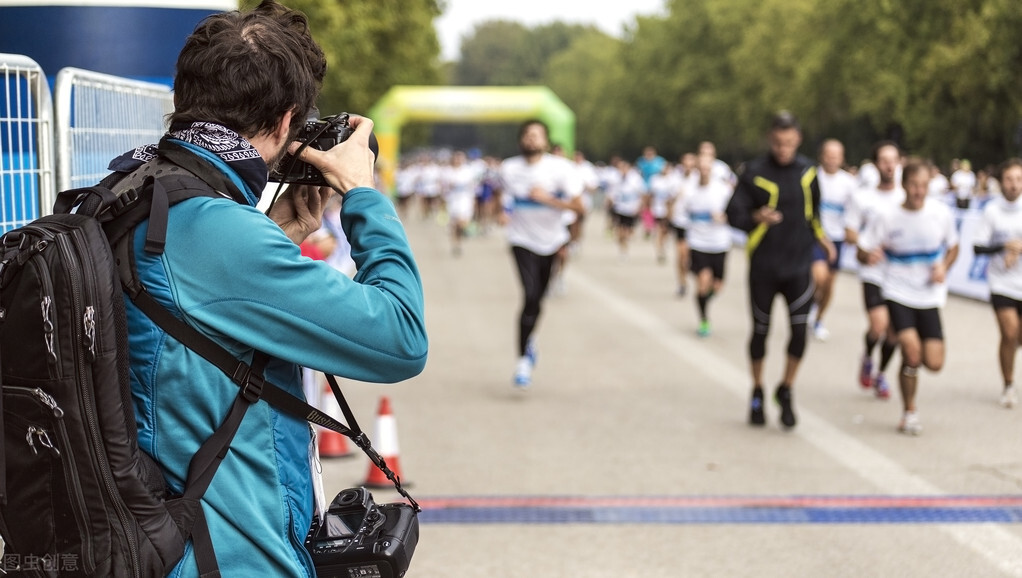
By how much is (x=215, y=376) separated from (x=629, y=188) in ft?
77.6

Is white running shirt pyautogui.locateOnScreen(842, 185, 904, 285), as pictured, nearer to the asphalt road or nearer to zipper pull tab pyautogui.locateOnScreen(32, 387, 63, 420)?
the asphalt road

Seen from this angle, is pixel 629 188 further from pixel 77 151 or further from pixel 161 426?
pixel 161 426

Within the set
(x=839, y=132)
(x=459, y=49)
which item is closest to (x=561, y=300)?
(x=839, y=132)

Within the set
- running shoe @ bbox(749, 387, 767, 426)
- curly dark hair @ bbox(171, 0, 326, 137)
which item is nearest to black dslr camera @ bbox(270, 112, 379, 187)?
curly dark hair @ bbox(171, 0, 326, 137)

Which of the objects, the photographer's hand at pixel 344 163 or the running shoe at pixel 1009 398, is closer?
the photographer's hand at pixel 344 163

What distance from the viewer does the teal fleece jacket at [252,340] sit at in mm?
1973

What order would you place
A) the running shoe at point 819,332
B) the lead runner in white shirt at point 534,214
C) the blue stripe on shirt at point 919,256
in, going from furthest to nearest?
1. the running shoe at point 819,332
2. the lead runner in white shirt at point 534,214
3. the blue stripe on shirt at point 919,256

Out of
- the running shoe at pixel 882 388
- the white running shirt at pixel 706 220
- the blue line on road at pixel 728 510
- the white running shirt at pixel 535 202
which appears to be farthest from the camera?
the white running shirt at pixel 706 220

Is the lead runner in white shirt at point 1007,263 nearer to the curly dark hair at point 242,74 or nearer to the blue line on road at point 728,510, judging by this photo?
the blue line on road at point 728,510

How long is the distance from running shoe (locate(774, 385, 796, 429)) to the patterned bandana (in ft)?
21.7

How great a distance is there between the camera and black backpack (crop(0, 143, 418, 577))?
1889 mm

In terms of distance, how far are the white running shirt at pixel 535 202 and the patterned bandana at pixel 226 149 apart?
8.10 m

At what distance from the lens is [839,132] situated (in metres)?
44.0

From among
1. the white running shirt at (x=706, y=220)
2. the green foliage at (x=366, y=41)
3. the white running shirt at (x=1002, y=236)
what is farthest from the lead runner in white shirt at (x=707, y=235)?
the green foliage at (x=366, y=41)
